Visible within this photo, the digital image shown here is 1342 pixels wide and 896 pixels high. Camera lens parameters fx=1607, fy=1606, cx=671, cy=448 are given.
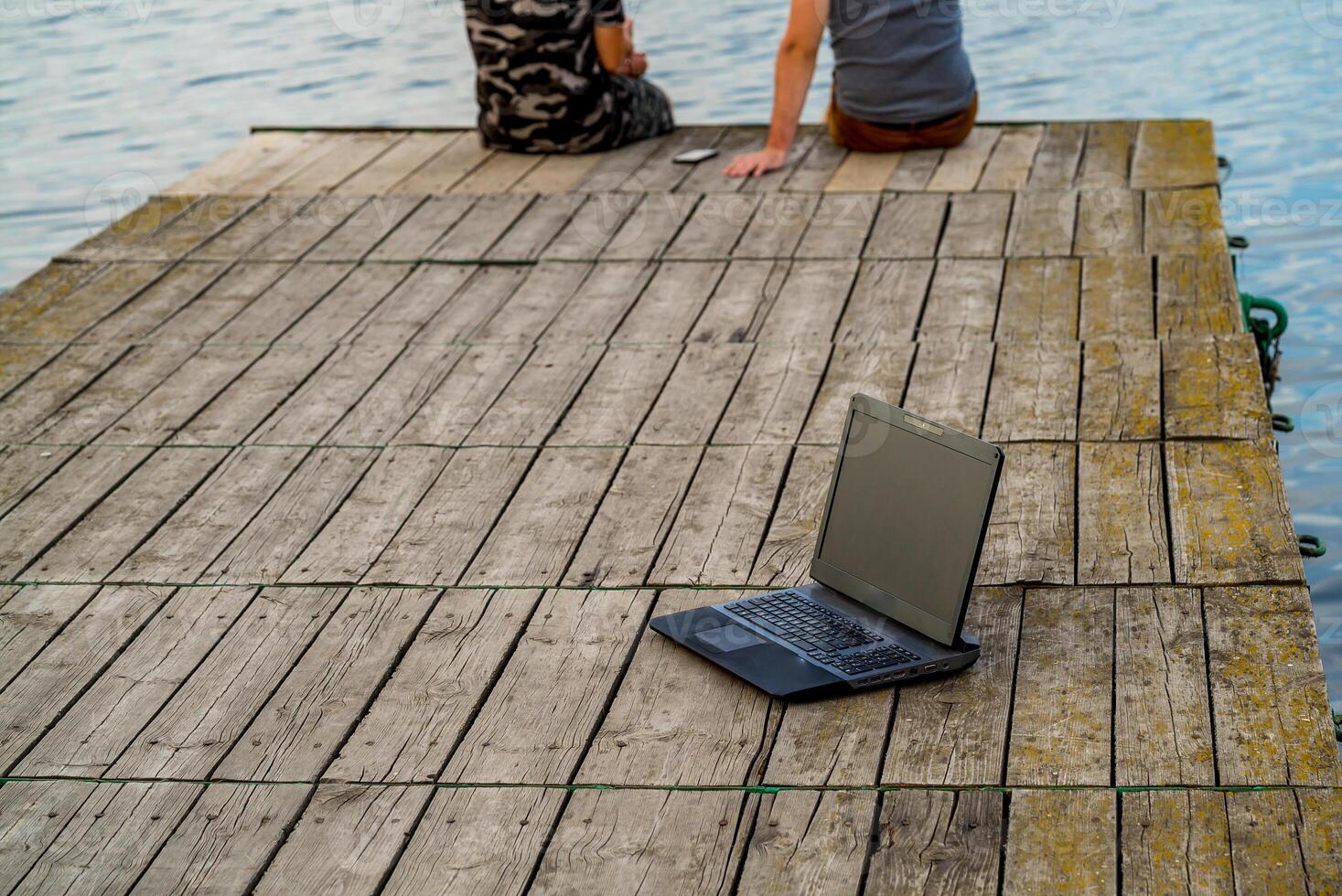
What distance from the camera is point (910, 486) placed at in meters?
2.69

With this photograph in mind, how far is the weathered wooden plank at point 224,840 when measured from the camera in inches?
89.7

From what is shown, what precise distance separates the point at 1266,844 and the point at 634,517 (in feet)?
4.75

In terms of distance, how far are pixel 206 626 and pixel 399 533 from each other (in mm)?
454

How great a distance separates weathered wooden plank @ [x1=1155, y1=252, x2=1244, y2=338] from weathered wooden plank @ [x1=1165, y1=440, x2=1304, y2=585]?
2.40 ft

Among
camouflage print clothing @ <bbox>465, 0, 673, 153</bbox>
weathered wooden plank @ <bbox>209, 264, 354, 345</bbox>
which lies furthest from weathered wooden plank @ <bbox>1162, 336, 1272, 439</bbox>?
camouflage print clothing @ <bbox>465, 0, 673, 153</bbox>

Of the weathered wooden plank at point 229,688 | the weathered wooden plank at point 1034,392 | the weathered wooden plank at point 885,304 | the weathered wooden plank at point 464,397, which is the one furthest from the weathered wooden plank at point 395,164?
the weathered wooden plank at point 229,688

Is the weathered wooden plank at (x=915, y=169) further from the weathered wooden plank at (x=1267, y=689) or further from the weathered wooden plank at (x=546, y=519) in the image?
the weathered wooden plank at (x=1267, y=689)

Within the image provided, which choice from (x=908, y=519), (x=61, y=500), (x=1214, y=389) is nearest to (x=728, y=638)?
(x=908, y=519)

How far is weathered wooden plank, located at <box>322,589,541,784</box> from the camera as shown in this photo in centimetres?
251

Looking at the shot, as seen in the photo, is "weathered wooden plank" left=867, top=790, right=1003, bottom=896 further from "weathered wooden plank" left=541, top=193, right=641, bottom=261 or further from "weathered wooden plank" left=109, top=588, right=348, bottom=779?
"weathered wooden plank" left=541, top=193, right=641, bottom=261

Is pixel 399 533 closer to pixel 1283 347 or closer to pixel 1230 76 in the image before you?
pixel 1283 347

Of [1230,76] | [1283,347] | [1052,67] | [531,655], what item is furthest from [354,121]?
[531,655]

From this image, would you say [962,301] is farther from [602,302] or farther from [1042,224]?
[602,302]

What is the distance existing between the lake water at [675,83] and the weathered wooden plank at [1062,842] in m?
2.93
